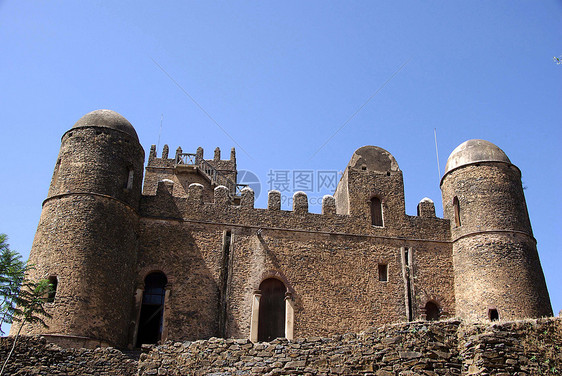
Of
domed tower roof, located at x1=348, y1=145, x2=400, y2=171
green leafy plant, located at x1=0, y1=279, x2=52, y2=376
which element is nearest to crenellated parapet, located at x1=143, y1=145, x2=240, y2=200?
domed tower roof, located at x1=348, y1=145, x2=400, y2=171

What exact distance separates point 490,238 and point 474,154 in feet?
11.2

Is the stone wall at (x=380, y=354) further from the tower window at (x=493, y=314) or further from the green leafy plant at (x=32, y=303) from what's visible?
the tower window at (x=493, y=314)

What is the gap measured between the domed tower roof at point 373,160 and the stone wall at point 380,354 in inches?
420

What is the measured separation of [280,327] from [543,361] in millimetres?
9650

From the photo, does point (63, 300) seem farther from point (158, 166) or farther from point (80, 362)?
point (158, 166)

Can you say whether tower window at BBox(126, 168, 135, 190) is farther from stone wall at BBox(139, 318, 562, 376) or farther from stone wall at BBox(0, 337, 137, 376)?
stone wall at BBox(139, 318, 562, 376)

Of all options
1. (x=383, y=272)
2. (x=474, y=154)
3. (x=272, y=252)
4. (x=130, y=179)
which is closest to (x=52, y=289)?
(x=130, y=179)

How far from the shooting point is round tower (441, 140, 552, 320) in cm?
2064

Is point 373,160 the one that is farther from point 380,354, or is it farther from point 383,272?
point 380,354

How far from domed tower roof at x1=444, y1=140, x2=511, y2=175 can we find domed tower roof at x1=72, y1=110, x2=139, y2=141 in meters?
12.0

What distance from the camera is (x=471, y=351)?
1324 centimetres

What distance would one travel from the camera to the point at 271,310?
68.9ft

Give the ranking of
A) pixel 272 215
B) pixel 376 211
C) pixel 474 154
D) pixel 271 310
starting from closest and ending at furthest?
1. pixel 271 310
2. pixel 272 215
3. pixel 474 154
4. pixel 376 211

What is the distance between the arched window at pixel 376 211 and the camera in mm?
23250
